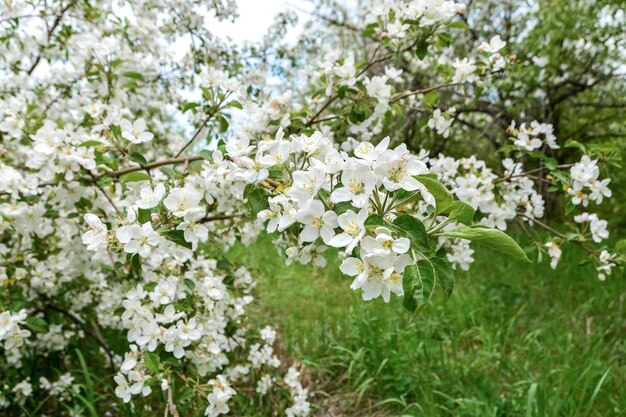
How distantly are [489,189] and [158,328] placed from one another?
4.27ft

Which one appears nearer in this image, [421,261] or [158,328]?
[421,261]

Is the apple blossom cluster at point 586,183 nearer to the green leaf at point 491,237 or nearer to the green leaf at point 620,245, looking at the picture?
the green leaf at point 620,245

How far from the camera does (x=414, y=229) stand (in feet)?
2.86

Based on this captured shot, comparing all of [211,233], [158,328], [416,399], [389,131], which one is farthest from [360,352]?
[389,131]

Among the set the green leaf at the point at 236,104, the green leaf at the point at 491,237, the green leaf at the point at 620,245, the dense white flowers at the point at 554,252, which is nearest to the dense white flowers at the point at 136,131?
the green leaf at the point at 236,104

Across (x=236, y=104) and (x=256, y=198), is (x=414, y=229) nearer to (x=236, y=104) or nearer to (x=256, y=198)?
(x=256, y=198)

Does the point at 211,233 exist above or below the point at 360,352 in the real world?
above

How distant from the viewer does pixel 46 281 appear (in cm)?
212

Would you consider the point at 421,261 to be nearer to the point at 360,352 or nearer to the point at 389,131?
the point at 360,352

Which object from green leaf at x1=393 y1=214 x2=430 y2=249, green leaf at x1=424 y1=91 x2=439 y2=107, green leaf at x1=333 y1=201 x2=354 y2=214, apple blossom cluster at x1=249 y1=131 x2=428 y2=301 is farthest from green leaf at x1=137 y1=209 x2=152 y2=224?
green leaf at x1=424 y1=91 x2=439 y2=107

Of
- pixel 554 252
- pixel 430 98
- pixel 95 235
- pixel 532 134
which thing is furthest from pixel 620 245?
pixel 95 235

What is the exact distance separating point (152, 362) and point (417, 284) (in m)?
0.90

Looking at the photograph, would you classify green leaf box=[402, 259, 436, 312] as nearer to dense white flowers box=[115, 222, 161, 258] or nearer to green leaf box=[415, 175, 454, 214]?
green leaf box=[415, 175, 454, 214]

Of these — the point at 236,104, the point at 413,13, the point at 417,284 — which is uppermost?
the point at 413,13
